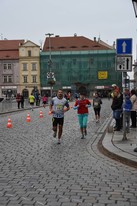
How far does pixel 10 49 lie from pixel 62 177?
8833 cm

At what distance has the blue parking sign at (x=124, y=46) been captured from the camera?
1141cm

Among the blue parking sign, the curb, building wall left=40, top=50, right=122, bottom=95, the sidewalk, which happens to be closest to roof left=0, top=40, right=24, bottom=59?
building wall left=40, top=50, right=122, bottom=95

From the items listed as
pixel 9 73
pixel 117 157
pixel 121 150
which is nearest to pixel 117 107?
pixel 121 150

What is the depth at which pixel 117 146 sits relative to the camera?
10242 millimetres

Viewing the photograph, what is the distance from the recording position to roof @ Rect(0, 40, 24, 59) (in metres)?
90.8

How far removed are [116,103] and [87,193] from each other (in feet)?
30.3

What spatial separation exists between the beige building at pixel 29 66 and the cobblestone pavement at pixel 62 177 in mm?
78568

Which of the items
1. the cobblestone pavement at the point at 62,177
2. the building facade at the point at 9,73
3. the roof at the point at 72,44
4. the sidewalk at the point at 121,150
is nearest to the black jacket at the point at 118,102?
the sidewalk at the point at 121,150

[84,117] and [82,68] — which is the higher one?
[82,68]

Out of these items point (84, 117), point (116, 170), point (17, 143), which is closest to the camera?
point (116, 170)

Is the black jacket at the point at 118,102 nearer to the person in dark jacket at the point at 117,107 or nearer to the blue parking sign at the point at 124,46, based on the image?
the person in dark jacket at the point at 117,107

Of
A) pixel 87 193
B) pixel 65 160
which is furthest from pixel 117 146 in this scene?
pixel 87 193

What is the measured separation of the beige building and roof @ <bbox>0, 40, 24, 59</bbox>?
2301 mm

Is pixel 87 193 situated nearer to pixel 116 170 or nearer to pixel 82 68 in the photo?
pixel 116 170
